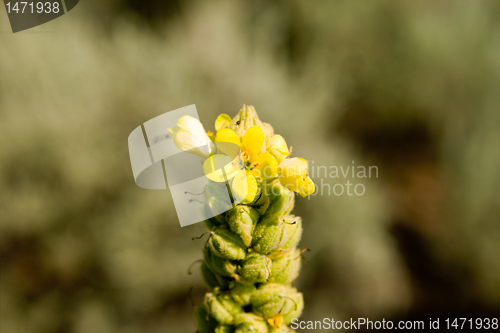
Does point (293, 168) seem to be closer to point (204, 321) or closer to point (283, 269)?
Answer: point (283, 269)

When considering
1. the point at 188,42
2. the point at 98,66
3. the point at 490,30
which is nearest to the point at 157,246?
the point at 98,66

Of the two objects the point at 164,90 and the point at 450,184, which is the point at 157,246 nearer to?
the point at 164,90

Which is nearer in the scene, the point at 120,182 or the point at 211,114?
the point at 120,182

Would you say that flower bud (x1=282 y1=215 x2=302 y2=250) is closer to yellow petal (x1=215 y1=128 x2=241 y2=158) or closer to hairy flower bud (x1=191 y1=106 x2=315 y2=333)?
hairy flower bud (x1=191 y1=106 x2=315 y2=333)

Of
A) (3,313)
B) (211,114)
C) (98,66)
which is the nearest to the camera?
(3,313)

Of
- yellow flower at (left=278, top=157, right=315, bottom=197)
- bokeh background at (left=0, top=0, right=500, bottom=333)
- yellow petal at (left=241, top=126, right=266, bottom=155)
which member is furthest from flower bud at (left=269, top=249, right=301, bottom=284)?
bokeh background at (left=0, top=0, right=500, bottom=333)
